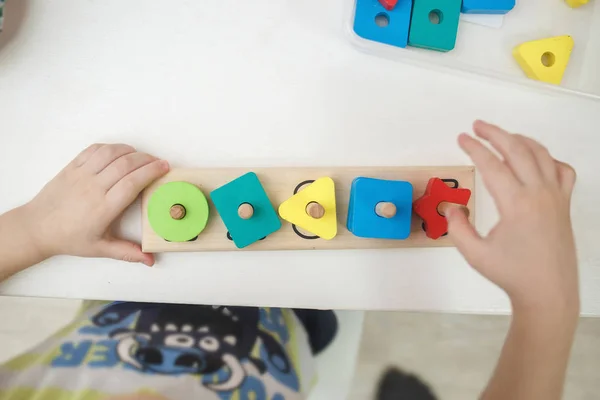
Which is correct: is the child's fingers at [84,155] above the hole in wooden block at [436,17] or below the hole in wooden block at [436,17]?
below

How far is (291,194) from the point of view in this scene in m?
0.55

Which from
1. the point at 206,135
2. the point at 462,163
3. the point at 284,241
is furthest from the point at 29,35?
the point at 462,163

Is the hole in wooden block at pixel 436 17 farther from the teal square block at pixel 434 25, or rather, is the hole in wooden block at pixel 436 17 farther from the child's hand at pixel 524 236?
the child's hand at pixel 524 236

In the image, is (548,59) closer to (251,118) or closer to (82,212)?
(251,118)

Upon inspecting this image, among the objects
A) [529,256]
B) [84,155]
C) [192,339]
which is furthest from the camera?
[192,339]

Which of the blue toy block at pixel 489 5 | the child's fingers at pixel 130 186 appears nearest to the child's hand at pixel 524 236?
the blue toy block at pixel 489 5

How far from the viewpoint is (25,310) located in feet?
2.88

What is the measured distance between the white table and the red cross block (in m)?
0.04

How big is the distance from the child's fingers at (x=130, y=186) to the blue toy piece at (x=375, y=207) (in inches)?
8.8

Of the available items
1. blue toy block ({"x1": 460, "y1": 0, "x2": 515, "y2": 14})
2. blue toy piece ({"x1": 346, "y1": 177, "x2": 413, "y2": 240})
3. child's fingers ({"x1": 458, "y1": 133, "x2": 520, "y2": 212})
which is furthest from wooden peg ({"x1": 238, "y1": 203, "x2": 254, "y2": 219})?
blue toy block ({"x1": 460, "y1": 0, "x2": 515, "y2": 14})

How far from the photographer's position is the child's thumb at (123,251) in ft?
1.74

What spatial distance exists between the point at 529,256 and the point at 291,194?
25 cm

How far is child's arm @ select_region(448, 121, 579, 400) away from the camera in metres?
0.44

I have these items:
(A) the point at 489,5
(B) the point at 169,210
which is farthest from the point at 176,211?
(A) the point at 489,5
